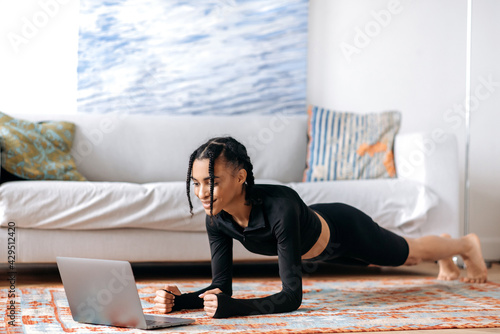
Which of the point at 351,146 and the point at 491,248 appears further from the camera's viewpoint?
the point at 491,248

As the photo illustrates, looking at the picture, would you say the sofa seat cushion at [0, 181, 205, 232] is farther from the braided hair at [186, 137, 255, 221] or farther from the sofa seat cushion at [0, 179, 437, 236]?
the braided hair at [186, 137, 255, 221]

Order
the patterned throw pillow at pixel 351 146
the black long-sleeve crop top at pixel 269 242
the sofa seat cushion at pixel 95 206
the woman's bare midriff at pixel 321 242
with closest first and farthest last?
1. the black long-sleeve crop top at pixel 269 242
2. the woman's bare midriff at pixel 321 242
3. the sofa seat cushion at pixel 95 206
4. the patterned throw pillow at pixel 351 146

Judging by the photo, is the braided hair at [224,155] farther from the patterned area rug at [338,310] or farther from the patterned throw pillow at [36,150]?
the patterned throw pillow at [36,150]

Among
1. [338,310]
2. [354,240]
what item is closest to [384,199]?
[354,240]

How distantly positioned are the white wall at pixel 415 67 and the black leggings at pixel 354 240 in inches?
69.6

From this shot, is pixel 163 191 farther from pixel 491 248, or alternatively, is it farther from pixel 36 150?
pixel 491 248

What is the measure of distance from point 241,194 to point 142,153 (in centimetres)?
160

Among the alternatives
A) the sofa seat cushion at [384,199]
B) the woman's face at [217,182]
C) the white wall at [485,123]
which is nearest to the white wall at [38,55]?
the sofa seat cushion at [384,199]

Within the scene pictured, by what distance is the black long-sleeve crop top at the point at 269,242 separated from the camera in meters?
1.76

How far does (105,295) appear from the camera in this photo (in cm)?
157

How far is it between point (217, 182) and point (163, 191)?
926 mm

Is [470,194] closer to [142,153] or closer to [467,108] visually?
[467,108]

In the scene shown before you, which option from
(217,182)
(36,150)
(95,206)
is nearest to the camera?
(217,182)

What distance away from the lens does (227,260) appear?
6.34 feet
